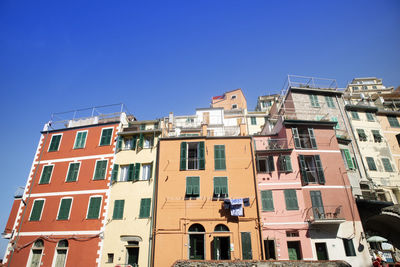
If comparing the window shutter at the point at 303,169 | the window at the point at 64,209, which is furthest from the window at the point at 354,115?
the window at the point at 64,209

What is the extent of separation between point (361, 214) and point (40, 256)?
30369 mm

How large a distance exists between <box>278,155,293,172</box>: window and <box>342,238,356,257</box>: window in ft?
23.6

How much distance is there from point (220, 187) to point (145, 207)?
7.13 metres

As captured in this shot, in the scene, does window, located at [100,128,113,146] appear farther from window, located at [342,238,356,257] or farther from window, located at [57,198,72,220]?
window, located at [342,238,356,257]

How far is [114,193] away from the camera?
73.5ft

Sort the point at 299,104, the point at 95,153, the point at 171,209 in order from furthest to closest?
the point at 299,104
the point at 95,153
the point at 171,209

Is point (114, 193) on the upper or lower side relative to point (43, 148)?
lower

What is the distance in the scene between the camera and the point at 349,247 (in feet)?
63.4

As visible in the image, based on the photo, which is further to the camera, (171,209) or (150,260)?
(171,209)

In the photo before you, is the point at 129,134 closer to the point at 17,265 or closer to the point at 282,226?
the point at 17,265

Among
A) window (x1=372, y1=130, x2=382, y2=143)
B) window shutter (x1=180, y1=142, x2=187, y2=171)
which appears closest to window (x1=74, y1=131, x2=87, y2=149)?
window shutter (x1=180, y1=142, x2=187, y2=171)

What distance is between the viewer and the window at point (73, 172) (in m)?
23.8

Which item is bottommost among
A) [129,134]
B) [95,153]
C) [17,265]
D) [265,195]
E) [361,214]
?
[17,265]

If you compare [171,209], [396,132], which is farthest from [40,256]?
[396,132]
